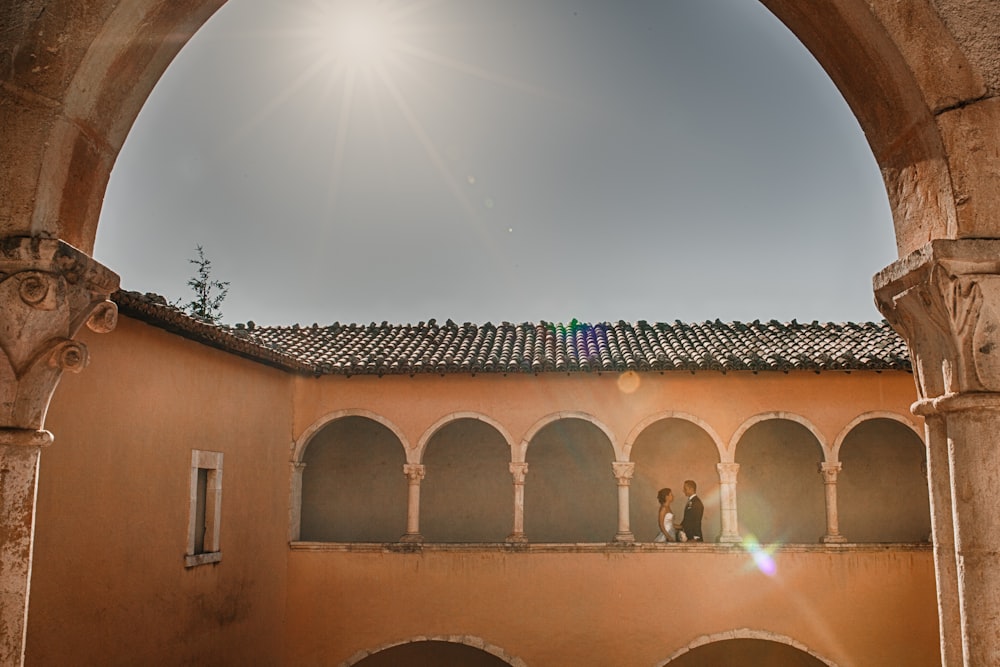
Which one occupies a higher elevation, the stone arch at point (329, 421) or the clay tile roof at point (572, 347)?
the clay tile roof at point (572, 347)

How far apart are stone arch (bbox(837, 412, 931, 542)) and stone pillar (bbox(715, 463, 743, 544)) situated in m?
2.86

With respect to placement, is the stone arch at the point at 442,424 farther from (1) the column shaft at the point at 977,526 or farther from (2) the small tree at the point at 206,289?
(2) the small tree at the point at 206,289

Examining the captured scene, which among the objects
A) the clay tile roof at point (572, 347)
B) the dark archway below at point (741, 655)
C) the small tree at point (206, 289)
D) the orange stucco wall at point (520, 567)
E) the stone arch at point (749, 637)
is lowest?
the dark archway below at point (741, 655)

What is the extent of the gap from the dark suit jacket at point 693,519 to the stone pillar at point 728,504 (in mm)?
354

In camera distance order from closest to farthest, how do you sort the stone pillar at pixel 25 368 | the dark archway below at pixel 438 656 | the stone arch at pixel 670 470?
the stone pillar at pixel 25 368 → the dark archway below at pixel 438 656 → the stone arch at pixel 670 470

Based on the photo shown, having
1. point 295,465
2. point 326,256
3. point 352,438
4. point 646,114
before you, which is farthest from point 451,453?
point 646,114

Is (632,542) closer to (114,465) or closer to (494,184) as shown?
(494,184)

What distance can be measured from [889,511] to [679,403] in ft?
15.5

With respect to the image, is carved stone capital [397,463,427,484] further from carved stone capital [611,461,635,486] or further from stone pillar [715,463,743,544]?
stone pillar [715,463,743,544]

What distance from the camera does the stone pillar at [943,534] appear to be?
3707 millimetres

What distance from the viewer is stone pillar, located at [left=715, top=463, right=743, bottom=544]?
15055 mm

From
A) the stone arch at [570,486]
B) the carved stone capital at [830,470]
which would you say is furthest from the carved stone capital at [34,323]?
the stone arch at [570,486]

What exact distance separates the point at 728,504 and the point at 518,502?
10.8 ft

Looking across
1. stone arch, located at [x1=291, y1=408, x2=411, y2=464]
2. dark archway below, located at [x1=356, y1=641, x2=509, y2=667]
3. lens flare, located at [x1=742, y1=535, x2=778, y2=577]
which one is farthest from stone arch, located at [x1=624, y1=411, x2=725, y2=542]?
stone arch, located at [x1=291, y1=408, x2=411, y2=464]
